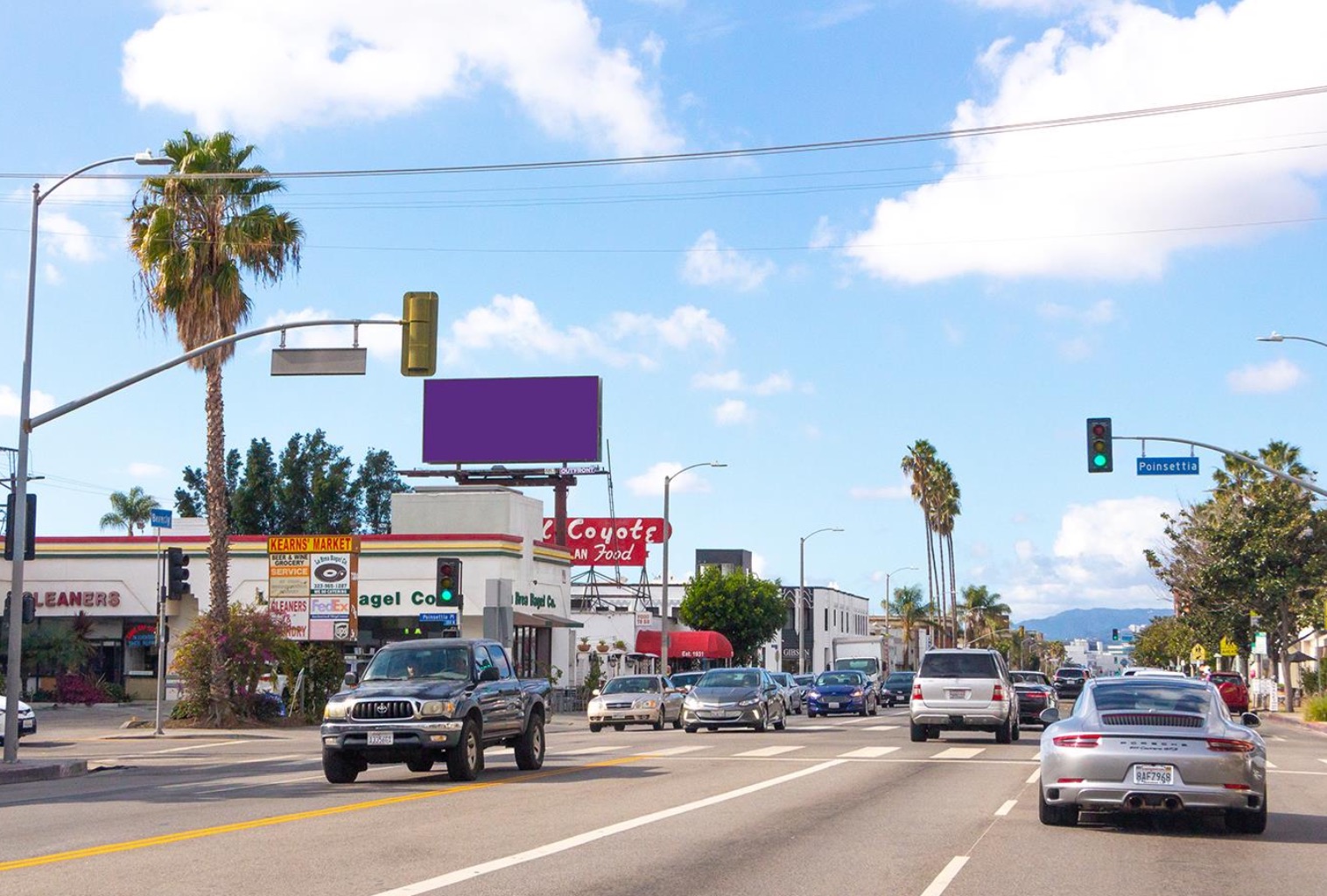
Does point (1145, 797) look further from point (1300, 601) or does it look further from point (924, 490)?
point (924, 490)

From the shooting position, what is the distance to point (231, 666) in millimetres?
37250

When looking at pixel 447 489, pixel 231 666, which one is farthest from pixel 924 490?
pixel 231 666

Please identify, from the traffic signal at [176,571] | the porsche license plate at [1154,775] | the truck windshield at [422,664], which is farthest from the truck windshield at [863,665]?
the porsche license plate at [1154,775]

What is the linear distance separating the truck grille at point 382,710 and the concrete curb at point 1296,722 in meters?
30.7

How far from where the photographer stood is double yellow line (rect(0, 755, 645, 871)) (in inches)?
468

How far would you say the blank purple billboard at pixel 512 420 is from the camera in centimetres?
6059

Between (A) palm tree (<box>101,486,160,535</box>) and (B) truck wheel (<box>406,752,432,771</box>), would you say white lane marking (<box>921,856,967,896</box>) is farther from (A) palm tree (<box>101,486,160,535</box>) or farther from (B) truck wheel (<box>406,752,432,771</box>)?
(A) palm tree (<box>101,486,160,535</box>)

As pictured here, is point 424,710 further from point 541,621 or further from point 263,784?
point 541,621

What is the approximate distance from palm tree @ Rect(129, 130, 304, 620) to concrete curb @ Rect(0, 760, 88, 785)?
12.7m

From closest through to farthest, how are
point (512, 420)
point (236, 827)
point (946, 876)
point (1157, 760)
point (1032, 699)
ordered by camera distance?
point (946, 876) → point (1157, 760) → point (236, 827) → point (1032, 699) → point (512, 420)

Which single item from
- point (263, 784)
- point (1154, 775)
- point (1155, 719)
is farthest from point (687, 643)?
point (1154, 775)

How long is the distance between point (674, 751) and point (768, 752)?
1721mm

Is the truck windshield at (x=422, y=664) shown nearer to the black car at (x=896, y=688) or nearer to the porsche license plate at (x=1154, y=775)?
the porsche license plate at (x=1154, y=775)

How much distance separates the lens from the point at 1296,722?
48562 millimetres
